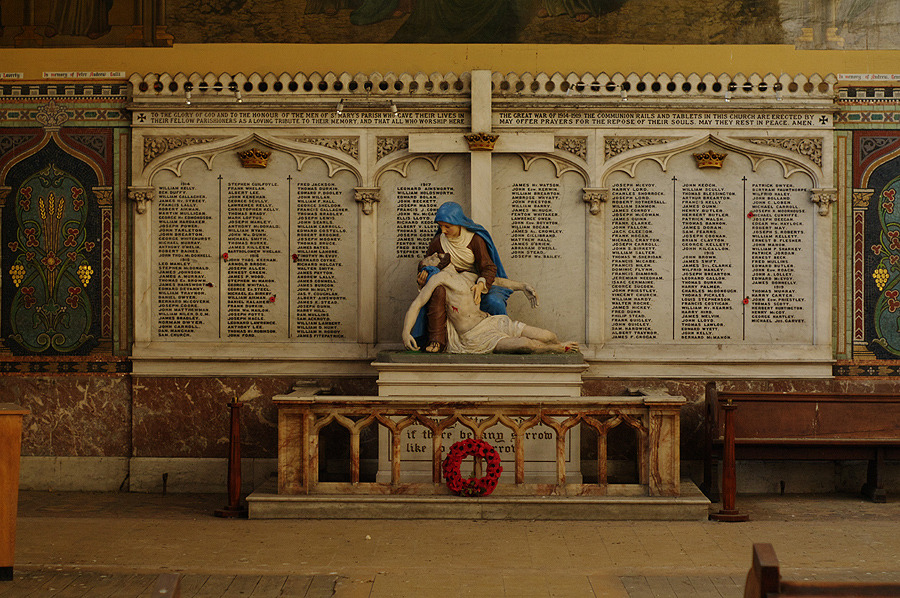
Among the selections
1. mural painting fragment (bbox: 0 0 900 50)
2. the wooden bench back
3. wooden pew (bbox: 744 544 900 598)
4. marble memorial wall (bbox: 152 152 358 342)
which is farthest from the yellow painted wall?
wooden pew (bbox: 744 544 900 598)

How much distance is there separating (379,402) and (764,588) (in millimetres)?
4794

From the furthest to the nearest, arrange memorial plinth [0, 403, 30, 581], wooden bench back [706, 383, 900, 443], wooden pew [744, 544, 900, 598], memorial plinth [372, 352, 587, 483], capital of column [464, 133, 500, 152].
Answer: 1. capital of column [464, 133, 500, 152]
2. wooden bench back [706, 383, 900, 443]
3. memorial plinth [372, 352, 587, 483]
4. memorial plinth [0, 403, 30, 581]
5. wooden pew [744, 544, 900, 598]

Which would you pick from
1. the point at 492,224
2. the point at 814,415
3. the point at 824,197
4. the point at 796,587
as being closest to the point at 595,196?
the point at 492,224

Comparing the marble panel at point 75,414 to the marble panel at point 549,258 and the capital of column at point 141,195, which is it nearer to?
the capital of column at point 141,195

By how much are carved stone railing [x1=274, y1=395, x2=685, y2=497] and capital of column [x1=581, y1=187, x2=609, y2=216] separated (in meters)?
2.21

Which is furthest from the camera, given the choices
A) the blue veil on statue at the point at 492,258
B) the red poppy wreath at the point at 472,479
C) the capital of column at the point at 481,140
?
the capital of column at the point at 481,140

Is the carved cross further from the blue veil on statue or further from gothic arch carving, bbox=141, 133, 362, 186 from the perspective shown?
gothic arch carving, bbox=141, 133, 362, 186

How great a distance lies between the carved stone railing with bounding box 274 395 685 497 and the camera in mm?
7789

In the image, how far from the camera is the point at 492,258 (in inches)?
345

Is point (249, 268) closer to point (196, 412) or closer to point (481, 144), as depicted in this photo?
point (196, 412)

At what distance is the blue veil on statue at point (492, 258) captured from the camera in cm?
855

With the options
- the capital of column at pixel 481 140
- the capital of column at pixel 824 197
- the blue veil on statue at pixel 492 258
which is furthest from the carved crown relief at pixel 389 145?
the capital of column at pixel 824 197

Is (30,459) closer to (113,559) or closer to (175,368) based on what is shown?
(175,368)

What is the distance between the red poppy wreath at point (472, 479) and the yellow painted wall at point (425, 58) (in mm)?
3883
